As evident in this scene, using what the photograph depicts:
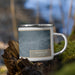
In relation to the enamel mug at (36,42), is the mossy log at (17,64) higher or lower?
lower

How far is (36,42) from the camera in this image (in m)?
0.90

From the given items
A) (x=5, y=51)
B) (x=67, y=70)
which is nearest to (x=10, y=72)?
(x=5, y=51)

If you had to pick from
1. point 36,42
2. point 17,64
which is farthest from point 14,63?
point 36,42

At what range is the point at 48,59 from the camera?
37.1 inches

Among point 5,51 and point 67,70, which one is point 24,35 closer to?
point 5,51

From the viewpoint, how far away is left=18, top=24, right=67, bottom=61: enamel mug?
0.91 meters

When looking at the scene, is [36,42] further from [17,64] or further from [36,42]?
[17,64]

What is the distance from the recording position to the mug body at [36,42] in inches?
35.7

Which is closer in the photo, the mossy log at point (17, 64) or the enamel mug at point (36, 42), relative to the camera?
the mossy log at point (17, 64)

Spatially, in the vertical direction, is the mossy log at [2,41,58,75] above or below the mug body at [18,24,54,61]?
below

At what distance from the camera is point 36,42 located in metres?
0.90

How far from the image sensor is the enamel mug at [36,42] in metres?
0.91

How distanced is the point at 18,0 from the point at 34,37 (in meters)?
7.85

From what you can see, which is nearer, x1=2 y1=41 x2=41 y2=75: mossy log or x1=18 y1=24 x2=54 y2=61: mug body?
→ x1=2 y1=41 x2=41 y2=75: mossy log
